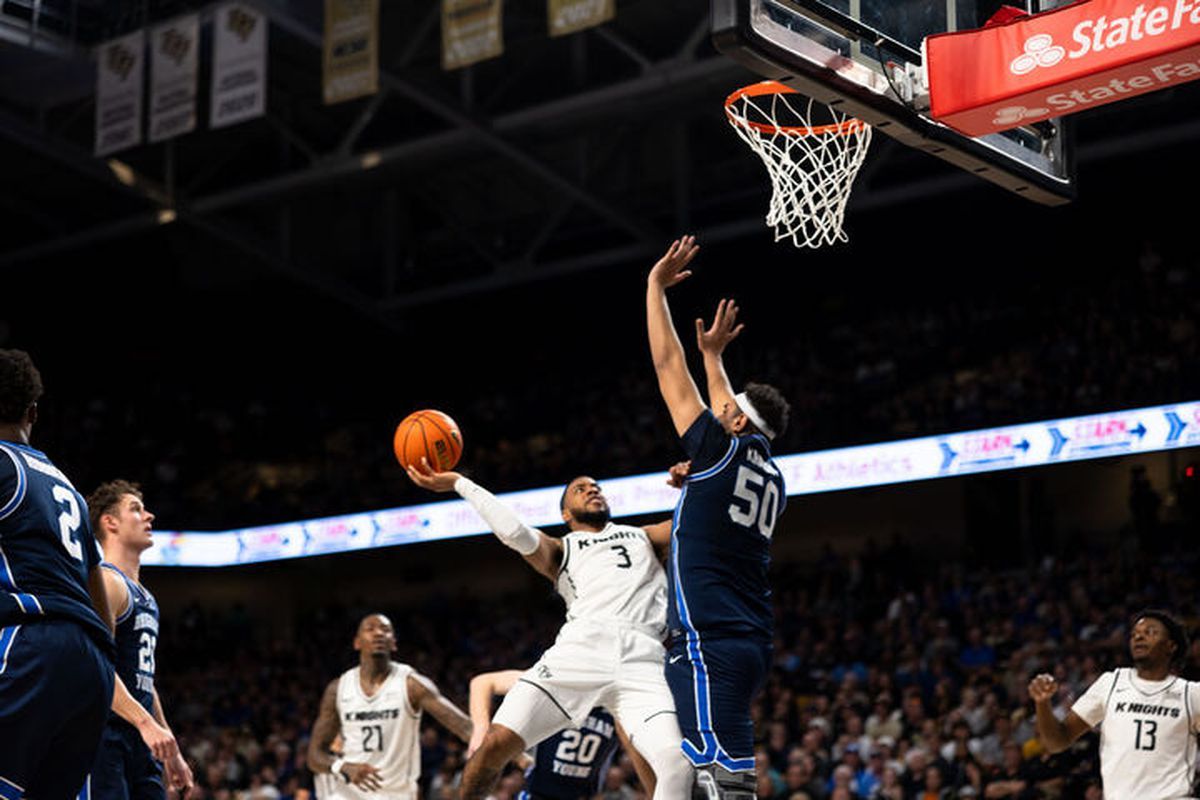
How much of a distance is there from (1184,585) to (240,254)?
18.3m

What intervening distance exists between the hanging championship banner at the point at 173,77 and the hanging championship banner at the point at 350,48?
203cm

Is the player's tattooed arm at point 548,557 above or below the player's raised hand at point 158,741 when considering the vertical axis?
above

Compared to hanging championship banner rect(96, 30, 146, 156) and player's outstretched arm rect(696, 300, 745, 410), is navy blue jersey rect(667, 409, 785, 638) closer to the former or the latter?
player's outstretched arm rect(696, 300, 745, 410)

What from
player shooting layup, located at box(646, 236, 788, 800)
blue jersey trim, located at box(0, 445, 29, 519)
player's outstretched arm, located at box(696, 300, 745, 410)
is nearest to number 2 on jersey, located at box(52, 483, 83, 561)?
blue jersey trim, located at box(0, 445, 29, 519)

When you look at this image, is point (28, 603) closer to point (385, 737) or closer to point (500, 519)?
point (500, 519)

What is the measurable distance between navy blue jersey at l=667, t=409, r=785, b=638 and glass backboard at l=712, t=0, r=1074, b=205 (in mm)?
1523

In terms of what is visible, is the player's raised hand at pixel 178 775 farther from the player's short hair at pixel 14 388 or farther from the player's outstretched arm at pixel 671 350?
the player's outstretched arm at pixel 671 350

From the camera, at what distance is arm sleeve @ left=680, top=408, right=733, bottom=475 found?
19.8 feet

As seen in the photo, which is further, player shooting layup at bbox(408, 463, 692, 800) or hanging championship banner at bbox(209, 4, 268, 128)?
hanging championship banner at bbox(209, 4, 268, 128)

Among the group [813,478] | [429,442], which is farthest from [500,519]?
[813,478]

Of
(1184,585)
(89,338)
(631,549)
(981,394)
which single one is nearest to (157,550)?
(89,338)

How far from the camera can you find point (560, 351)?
1070 inches

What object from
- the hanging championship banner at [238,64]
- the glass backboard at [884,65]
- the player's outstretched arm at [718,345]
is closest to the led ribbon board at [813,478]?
the hanging championship banner at [238,64]

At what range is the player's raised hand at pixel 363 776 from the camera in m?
8.93
